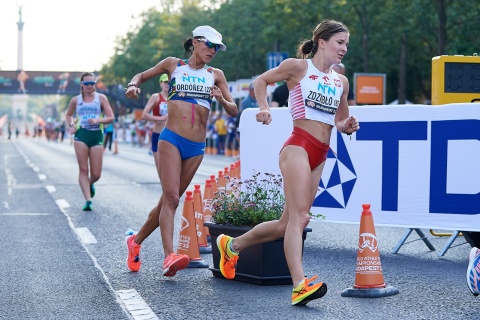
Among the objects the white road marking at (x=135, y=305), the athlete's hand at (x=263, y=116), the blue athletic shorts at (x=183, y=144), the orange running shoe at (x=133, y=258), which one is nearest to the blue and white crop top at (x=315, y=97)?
the athlete's hand at (x=263, y=116)

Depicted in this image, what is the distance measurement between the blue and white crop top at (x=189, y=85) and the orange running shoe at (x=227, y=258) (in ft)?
4.15

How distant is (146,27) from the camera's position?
313ft

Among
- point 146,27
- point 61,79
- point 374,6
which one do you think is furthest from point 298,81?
point 61,79

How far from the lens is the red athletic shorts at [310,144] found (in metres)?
6.81

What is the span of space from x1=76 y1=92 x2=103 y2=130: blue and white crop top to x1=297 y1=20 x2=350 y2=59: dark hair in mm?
7494

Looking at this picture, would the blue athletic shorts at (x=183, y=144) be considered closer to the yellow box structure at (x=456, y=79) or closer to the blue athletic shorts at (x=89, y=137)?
the yellow box structure at (x=456, y=79)

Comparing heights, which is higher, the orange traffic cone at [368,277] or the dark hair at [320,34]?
the dark hair at [320,34]

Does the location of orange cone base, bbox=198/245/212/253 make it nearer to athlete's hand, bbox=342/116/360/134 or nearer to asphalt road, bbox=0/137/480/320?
asphalt road, bbox=0/137/480/320

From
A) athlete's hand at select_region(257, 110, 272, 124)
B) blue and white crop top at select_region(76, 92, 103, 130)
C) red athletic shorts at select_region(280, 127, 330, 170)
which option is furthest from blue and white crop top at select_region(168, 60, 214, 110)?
blue and white crop top at select_region(76, 92, 103, 130)

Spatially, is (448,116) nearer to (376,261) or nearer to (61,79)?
(376,261)

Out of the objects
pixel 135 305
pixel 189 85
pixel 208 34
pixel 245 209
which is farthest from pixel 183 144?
pixel 135 305

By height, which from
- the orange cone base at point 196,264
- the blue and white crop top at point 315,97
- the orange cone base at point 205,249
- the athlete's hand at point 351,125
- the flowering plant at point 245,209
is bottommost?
the orange cone base at point 205,249

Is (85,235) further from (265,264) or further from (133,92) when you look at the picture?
(265,264)

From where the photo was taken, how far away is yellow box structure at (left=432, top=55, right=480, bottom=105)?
10977 millimetres
